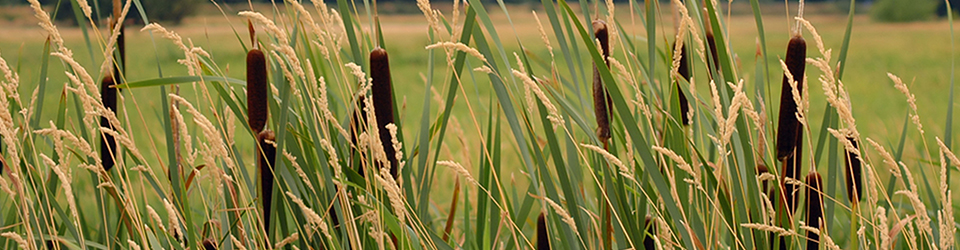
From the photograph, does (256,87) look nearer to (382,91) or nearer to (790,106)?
(382,91)

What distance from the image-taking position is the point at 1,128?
0.64 metres

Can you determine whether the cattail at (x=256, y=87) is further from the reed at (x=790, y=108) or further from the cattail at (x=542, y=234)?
the reed at (x=790, y=108)

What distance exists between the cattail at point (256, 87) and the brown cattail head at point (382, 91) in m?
0.11

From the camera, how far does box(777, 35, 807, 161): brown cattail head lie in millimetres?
732

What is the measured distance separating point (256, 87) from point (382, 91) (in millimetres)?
128

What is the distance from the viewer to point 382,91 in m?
0.74

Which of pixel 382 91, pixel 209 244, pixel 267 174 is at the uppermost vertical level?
pixel 382 91

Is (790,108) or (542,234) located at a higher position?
(790,108)

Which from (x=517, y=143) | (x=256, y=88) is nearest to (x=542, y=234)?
(x=517, y=143)

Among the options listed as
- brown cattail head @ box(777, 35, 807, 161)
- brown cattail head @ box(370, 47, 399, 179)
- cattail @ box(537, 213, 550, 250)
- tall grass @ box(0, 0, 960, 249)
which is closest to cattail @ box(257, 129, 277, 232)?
tall grass @ box(0, 0, 960, 249)

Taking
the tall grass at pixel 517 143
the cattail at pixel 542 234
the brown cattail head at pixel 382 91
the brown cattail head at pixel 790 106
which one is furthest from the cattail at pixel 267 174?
the brown cattail head at pixel 790 106

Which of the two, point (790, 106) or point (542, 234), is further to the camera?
point (542, 234)

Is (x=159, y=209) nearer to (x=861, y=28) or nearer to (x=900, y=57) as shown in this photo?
(x=900, y=57)

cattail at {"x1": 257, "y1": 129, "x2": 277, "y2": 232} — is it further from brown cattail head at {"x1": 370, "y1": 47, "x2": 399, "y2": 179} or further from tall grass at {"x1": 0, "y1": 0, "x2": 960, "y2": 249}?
brown cattail head at {"x1": 370, "y1": 47, "x2": 399, "y2": 179}
